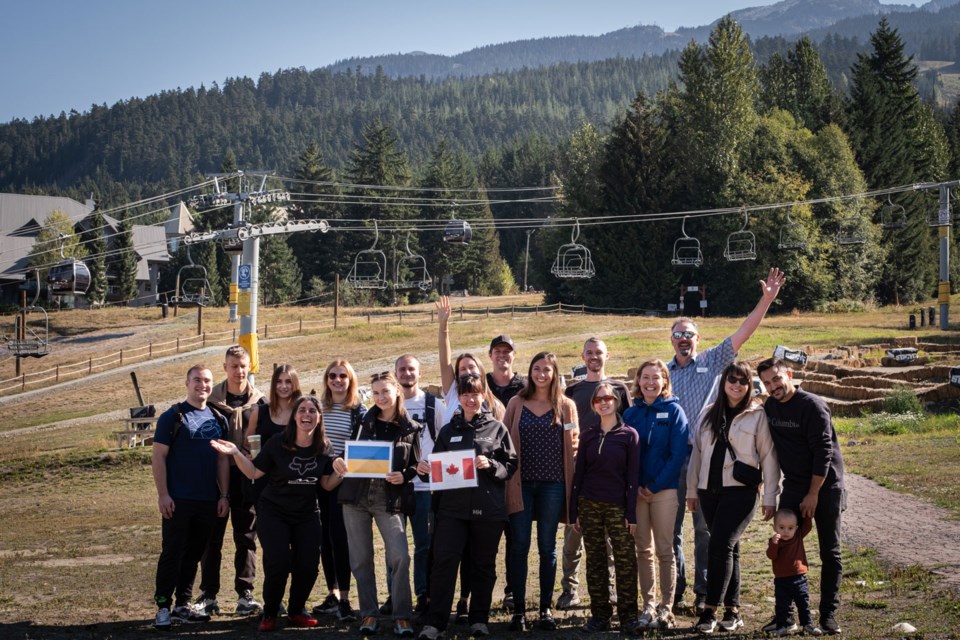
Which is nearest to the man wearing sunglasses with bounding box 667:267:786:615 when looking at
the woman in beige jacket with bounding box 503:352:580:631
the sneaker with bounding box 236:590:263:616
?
the woman in beige jacket with bounding box 503:352:580:631

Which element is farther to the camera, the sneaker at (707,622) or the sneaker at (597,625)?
the sneaker at (597,625)

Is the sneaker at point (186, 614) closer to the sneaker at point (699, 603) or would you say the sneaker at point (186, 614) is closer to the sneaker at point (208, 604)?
the sneaker at point (208, 604)

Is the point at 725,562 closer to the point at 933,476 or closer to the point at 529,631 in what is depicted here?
the point at 529,631

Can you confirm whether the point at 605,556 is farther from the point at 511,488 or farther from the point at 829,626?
the point at 829,626

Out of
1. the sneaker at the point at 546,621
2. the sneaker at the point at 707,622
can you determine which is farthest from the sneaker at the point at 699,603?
the sneaker at the point at 546,621

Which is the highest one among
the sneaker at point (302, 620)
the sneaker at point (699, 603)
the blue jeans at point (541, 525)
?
the blue jeans at point (541, 525)

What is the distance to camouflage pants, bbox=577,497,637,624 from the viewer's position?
8.02 meters

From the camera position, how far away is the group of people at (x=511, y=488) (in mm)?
7883

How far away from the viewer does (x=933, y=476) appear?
1489 cm

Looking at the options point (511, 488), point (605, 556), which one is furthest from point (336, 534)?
point (605, 556)

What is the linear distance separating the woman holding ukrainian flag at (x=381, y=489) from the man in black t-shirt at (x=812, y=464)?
2957 mm

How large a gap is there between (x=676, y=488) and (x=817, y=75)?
78.2 m

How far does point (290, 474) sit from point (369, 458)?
0.74m

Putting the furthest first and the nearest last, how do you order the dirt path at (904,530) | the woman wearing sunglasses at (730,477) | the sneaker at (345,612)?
the dirt path at (904,530), the sneaker at (345,612), the woman wearing sunglasses at (730,477)
